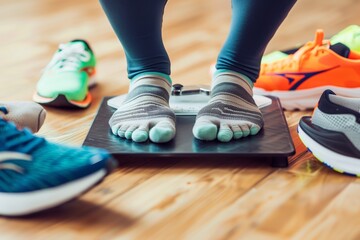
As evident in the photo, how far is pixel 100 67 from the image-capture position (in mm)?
1772

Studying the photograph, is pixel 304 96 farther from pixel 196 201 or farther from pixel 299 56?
pixel 196 201

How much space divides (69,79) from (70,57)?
0.11m

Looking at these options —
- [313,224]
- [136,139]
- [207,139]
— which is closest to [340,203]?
[313,224]

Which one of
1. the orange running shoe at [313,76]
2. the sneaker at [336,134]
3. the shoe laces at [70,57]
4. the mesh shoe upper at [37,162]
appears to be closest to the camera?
the mesh shoe upper at [37,162]

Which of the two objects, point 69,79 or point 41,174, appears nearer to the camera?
point 41,174

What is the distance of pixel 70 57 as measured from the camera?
1.58 metres

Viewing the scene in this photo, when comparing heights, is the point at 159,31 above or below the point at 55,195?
above

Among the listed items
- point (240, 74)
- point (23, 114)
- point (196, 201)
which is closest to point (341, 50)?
point (240, 74)

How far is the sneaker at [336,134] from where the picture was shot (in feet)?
3.61

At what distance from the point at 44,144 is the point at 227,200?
0.32m

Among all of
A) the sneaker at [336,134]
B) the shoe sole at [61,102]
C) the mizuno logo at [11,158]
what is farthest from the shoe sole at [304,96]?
the mizuno logo at [11,158]

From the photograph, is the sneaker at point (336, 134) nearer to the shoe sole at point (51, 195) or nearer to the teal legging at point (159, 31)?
the teal legging at point (159, 31)

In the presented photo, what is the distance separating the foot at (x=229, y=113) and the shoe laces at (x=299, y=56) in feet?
0.73

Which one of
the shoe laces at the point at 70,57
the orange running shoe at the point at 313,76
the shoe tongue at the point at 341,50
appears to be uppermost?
the shoe laces at the point at 70,57
